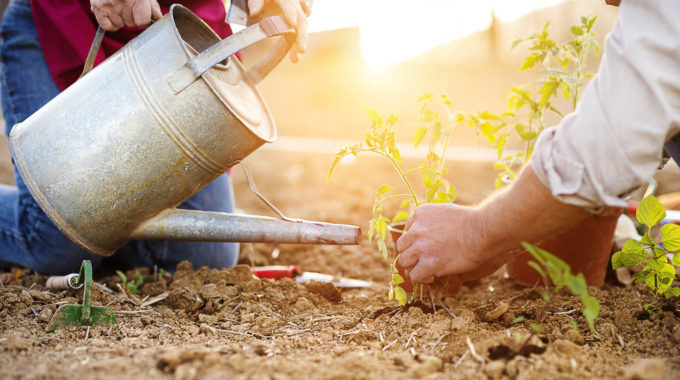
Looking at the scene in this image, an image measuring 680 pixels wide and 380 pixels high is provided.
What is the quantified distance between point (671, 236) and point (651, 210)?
97mm

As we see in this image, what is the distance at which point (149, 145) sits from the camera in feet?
5.46

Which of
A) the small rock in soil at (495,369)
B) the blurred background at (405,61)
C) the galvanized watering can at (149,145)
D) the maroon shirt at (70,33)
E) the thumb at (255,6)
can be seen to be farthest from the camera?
the blurred background at (405,61)

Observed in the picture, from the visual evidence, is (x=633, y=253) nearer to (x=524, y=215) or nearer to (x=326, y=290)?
(x=524, y=215)

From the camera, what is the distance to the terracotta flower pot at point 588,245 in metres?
1.86

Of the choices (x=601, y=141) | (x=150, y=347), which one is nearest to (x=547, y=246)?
(x=601, y=141)

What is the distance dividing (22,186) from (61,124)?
2.42ft

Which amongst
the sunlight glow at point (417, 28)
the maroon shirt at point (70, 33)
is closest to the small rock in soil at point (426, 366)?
the maroon shirt at point (70, 33)

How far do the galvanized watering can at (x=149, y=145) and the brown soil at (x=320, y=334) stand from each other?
25 cm

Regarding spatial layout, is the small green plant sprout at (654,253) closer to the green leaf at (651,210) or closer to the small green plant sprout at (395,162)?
the green leaf at (651,210)

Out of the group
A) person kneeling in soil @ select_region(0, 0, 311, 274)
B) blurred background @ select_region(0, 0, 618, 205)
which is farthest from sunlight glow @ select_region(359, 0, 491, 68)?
person kneeling in soil @ select_region(0, 0, 311, 274)

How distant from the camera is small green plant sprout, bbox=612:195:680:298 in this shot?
154 cm

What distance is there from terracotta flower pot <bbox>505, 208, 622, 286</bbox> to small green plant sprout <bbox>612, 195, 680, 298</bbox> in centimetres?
23

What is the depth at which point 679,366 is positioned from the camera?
1309mm

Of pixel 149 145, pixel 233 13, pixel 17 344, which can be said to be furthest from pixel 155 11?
pixel 17 344
